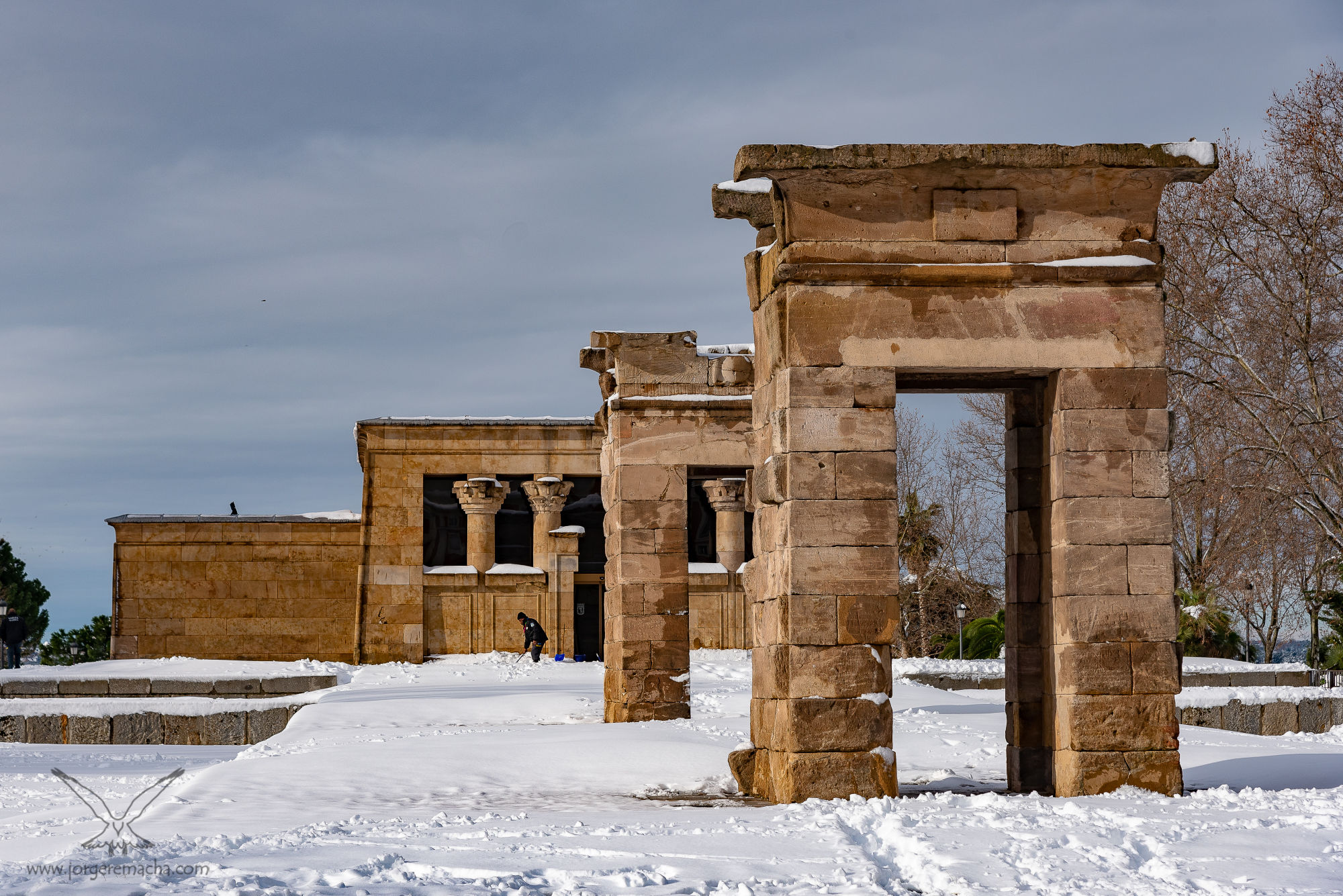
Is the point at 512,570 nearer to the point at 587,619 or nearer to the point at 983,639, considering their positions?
the point at 587,619

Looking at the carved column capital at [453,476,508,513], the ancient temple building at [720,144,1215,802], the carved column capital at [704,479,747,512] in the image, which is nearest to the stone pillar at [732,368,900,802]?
the ancient temple building at [720,144,1215,802]

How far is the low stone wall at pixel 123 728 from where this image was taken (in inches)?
702

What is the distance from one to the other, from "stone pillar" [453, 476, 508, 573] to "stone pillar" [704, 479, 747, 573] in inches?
175

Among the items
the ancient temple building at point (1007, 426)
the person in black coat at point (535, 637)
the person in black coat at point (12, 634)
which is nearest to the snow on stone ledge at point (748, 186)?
the ancient temple building at point (1007, 426)

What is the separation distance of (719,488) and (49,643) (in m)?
23.8

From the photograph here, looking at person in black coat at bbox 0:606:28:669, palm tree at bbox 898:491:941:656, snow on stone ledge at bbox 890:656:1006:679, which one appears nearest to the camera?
snow on stone ledge at bbox 890:656:1006:679

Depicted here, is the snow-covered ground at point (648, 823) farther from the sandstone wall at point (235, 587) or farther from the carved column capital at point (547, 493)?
the sandstone wall at point (235, 587)

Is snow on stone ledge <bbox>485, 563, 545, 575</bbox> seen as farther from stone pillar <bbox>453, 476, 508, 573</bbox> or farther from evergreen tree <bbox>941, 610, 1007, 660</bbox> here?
evergreen tree <bbox>941, 610, 1007, 660</bbox>

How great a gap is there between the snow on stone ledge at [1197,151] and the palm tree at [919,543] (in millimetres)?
24223

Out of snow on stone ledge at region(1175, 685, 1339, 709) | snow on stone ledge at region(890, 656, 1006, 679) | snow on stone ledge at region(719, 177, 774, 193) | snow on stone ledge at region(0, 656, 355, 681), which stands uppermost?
snow on stone ledge at region(719, 177, 774, 193)

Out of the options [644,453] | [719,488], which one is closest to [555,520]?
[719,488]

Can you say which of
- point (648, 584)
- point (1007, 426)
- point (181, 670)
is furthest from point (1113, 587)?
point (181, 670)

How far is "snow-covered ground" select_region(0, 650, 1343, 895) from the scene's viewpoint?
6.37m

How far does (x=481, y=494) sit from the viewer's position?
96.7ft
